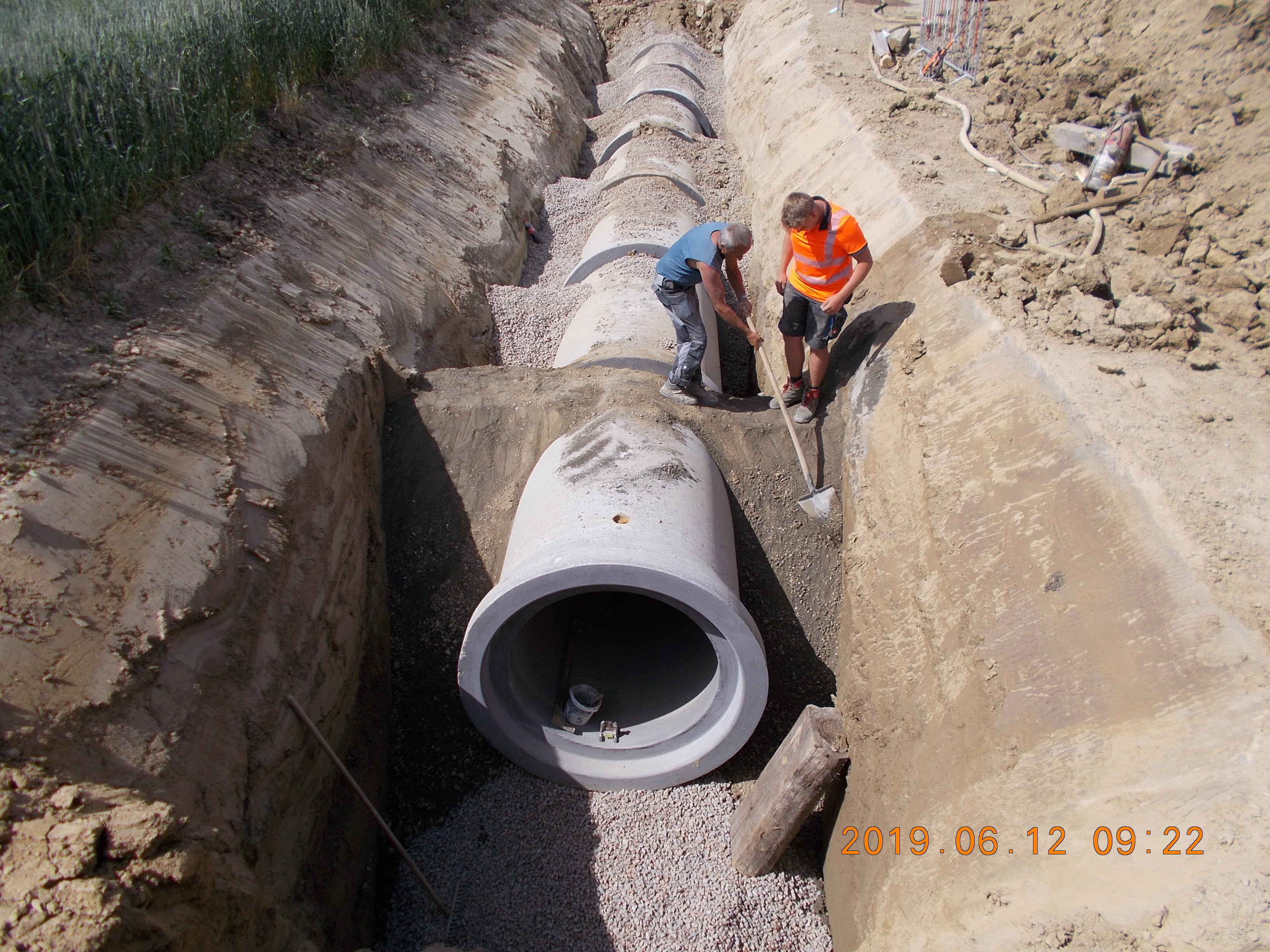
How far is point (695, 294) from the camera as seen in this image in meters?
5.45

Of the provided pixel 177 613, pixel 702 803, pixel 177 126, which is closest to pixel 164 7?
pixel 177 126

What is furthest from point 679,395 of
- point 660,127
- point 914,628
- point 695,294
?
point 660,127

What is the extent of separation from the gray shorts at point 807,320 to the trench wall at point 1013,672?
1.24 feet

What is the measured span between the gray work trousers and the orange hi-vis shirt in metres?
0.72

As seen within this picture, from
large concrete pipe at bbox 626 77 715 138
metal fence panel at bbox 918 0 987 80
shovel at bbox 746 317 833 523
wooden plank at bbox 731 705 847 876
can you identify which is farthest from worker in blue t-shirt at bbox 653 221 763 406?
large concrete pipe at bbox 626 77 715 138

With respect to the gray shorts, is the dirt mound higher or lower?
higher

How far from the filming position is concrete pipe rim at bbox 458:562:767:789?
12.1 ft

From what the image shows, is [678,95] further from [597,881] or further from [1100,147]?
[597,881]

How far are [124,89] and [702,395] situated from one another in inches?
185

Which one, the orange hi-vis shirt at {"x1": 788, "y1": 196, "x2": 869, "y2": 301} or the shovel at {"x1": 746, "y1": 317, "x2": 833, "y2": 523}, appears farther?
the shovel at {"x1": 746, "y1": 317, "x2": 833, "y2": 523}

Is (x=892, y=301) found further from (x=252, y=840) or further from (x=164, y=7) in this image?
(x=164, y=7)

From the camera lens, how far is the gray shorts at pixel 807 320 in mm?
5070

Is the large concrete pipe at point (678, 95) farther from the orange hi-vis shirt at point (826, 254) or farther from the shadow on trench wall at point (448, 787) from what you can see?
the shadow on trench wall at point (448, 787)

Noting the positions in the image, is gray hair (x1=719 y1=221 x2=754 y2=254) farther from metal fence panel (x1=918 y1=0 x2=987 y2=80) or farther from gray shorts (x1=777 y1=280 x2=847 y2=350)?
metal fence panel (x1=918 y1=0 x2=987 y2=80)
